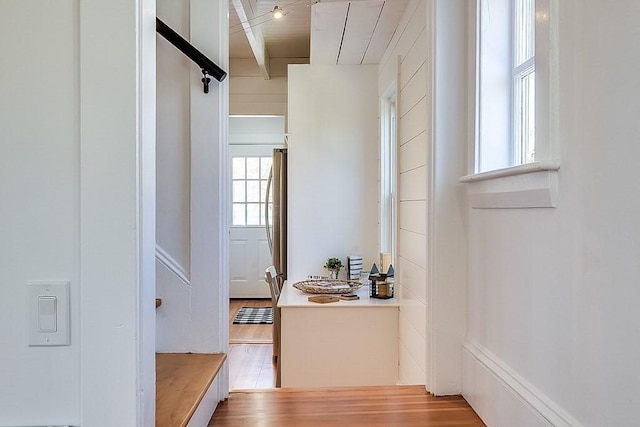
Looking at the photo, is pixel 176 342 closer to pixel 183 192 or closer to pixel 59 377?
pixel 183 192

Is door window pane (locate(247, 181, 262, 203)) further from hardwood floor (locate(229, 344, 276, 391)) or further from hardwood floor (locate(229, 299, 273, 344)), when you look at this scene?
hardwood floor (locate(229, 344, 276, 391))

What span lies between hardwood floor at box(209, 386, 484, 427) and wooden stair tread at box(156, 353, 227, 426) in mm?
175

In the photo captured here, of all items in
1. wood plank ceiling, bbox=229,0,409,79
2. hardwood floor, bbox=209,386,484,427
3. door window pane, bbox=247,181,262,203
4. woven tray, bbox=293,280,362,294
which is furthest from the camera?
door window pane, bbox=247,181,262,203

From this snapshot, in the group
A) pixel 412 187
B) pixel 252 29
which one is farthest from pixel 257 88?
pixel 412 187

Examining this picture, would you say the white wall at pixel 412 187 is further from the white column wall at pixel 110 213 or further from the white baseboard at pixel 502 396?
the white column wall at pixel 110 213

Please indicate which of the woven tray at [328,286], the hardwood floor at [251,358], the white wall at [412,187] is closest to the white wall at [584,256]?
the white wall at [412,187]

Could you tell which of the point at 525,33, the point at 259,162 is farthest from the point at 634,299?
the point at 259,162

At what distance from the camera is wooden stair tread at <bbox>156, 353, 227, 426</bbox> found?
1151 mm

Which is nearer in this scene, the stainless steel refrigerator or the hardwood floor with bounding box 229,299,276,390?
the hardwood floor with bounding box 229,299,276,390

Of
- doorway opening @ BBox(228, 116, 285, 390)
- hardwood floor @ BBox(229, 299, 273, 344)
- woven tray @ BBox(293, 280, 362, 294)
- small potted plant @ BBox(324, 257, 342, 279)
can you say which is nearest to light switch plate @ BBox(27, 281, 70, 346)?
woven tray @ BBox(293, 280, 362, 294)

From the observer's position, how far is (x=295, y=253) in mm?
3570

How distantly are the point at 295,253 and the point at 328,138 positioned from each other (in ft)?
3.14

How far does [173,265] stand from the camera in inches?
63.3

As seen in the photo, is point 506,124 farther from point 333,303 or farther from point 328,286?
point 328,286
